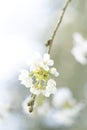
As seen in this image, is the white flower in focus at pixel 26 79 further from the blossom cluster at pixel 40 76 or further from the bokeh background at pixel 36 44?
the bokeh background at pixel 36 44

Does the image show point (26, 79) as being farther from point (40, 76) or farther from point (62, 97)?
point (62, 97)

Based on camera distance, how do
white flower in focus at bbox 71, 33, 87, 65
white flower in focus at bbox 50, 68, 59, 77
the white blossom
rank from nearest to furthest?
white flower in focus at bbox 50, 68, 59, 77 < white flower in focus at bbox 71, 33, 87, 65 < the white blossom

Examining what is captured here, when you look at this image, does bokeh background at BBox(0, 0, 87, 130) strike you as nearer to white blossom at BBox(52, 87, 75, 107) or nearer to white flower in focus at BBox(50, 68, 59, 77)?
white blossom at BBox(52, 87, 75, 107)

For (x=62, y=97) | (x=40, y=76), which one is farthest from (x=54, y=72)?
(x=62, y=97)

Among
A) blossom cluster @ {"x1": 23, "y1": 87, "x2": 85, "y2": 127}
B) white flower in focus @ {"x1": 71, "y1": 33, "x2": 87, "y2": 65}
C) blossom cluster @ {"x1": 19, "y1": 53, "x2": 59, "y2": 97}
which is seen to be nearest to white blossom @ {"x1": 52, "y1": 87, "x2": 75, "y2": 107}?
blossom cluster @ {"x1": 23, "y1": 87, "x2": 85, "y2": 127}

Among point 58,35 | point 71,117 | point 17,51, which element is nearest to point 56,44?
point 58,35

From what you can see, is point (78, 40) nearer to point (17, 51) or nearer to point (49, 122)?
point (17, 51)

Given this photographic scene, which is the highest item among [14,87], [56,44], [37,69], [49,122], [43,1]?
[43,1]
